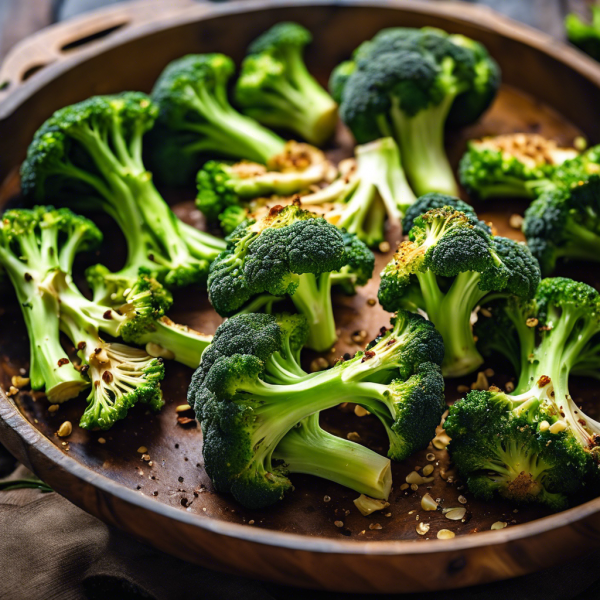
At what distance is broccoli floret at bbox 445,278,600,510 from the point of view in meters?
2.07

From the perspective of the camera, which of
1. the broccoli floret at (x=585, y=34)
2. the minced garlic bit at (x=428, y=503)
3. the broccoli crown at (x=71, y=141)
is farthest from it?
the broccoli floret at (x=585, y=34)

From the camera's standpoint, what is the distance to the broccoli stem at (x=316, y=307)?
2.44 meters

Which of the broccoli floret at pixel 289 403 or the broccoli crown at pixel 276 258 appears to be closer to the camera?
the broccoli floret at pixel 289 403

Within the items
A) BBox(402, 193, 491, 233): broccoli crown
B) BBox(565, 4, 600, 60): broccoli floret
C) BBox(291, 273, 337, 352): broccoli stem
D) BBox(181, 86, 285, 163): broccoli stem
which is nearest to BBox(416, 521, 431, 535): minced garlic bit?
BBox(291, 273, 337, 352): broccoli stem

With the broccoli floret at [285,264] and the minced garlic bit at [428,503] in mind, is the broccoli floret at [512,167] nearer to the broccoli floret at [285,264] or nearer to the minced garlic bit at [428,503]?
the broccoli floret at [285,264]

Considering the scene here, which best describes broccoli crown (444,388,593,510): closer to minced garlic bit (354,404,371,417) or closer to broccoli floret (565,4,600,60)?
minced garlic bit (354,404,371,417)

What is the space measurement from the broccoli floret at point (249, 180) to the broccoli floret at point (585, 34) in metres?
1.86

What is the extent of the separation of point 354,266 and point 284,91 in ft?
4.18

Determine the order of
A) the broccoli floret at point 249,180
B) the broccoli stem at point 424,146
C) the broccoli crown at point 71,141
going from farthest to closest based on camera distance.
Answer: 1. the broccoli stem at point 424,146
2. the broccoli floret at point 249,180
3. the broccoli crown at point 71,141

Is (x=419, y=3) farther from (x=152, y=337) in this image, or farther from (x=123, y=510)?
(x=123, y=510)

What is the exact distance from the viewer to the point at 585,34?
155 inches

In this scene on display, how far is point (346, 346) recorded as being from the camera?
2.63 meters

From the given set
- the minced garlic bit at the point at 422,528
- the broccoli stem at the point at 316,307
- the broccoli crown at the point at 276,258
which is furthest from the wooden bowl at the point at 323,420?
the broccoli crown at the point at 276,258

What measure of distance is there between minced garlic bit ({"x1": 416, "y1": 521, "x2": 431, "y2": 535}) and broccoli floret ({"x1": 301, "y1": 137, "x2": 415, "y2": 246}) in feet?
3.99
